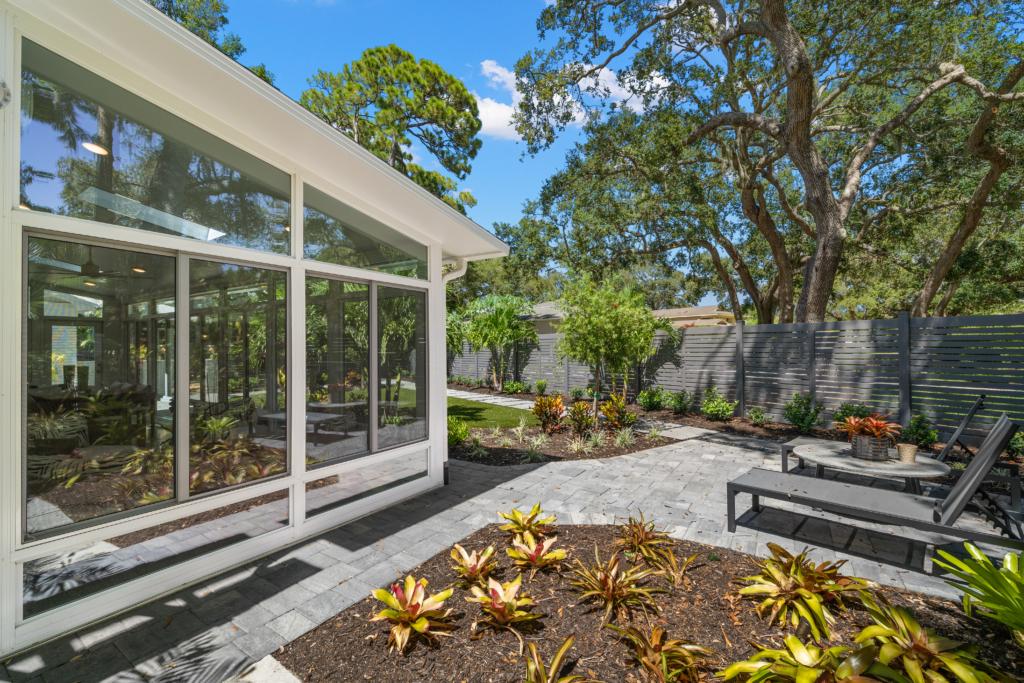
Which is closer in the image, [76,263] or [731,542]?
[76,263]

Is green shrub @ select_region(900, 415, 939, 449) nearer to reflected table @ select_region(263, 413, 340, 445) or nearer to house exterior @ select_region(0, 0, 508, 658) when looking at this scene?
house exterior @ select_region(0, 0, 508, 658)

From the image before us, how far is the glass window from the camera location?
4.18 meters

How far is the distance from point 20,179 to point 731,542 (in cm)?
579

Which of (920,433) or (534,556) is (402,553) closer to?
(534,556)

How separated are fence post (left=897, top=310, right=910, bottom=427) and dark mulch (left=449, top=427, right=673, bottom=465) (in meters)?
3.85

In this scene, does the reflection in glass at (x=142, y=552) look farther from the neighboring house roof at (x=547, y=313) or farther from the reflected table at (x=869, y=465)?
the neighboring house roof at (x=547, y=313)

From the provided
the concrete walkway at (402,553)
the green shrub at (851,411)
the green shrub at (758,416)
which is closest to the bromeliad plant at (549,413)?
the concrete walkway at (402,553)

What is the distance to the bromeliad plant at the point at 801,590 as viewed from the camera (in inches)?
104

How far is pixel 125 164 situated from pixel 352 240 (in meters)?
1.85

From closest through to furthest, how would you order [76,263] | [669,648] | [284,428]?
[669,648]
[76,263]
[284,428]

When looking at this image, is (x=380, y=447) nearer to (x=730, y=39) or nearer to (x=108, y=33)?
(x=108, y=33)

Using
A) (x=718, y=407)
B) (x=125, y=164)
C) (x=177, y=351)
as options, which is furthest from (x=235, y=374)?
(x=718, y=407)

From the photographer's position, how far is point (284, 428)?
3865 mm

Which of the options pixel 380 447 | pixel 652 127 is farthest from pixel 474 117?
pixel 380 447
